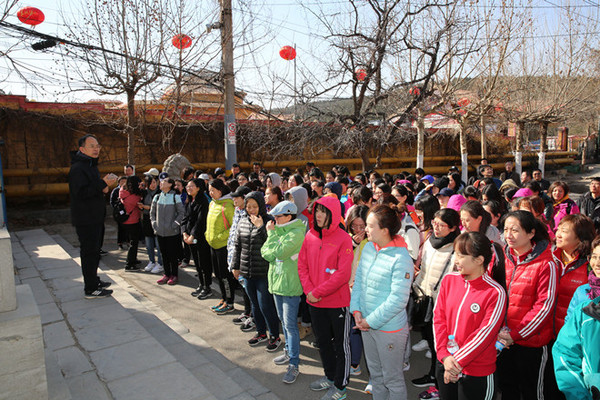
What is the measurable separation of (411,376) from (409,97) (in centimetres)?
894

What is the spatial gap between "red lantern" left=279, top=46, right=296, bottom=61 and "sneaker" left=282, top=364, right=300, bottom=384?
9.37 meters

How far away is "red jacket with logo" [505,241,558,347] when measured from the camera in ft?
9.50

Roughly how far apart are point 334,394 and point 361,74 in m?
8.55

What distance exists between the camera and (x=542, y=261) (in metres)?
3.00

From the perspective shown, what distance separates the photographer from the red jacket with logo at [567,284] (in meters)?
3.02

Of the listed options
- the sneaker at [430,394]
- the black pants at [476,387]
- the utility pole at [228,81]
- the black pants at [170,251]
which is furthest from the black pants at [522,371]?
the utility pole at [228,81]

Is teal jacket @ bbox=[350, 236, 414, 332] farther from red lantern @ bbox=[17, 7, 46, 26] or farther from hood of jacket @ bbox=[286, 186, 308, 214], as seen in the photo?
red lantern @ bbox=[17, 7, 46, 26]

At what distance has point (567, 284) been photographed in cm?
306

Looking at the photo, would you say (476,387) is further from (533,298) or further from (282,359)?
(282,359)


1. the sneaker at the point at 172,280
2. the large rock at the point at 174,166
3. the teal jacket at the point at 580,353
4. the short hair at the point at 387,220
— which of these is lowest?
the sneaker at the point at 172,280

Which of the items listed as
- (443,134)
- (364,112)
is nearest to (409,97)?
(364,112)

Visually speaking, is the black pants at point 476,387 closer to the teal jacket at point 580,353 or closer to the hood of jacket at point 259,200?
the teal jacket at point 580,353

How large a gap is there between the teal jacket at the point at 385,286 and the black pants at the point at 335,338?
0.47 metres

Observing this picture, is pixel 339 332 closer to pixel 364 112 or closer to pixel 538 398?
pixel 538 398
